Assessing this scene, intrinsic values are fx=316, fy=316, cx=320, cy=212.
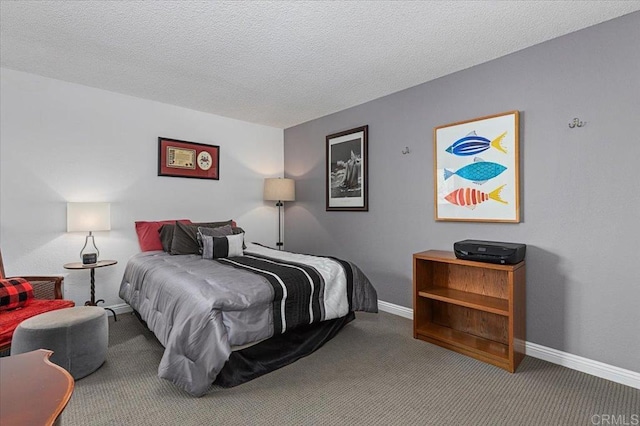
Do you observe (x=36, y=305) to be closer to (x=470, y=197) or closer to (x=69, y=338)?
(x=69, y=338)

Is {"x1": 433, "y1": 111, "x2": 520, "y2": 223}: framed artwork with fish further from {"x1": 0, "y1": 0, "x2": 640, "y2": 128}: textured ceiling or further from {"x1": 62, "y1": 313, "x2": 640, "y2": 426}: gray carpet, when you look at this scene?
{"x1": 62, "y1": 313, "x2": 640, "y2": 426}: gray carpet

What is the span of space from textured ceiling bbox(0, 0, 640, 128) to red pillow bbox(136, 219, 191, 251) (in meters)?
1.50

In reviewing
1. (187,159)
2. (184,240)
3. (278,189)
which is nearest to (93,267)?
(184,240)

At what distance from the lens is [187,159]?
4094mm

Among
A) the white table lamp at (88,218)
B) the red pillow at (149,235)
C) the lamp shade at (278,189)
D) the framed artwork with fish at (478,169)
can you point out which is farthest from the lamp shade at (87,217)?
the framed artwork with fish at (478,169)

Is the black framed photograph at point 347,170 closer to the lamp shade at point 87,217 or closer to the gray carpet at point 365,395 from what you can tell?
the gray carpet at point 365,395

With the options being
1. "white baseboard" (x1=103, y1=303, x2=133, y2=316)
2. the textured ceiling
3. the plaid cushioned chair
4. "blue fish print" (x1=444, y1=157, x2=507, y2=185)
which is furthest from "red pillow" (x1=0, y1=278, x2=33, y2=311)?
"blue fish print" (x1=444, y1=157, x2=507, y2=185)

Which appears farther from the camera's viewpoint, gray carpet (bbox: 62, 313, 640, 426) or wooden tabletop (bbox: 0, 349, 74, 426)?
gray carpet (bbox: 62, 313, 640, 426)

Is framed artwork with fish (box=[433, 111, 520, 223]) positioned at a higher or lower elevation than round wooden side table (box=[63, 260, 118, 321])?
higher

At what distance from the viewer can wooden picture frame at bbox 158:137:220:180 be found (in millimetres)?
3906

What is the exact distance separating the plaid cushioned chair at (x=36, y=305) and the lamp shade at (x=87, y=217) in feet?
1.72

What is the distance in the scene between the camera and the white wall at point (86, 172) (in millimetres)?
2996

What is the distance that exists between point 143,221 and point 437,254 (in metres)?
3.29

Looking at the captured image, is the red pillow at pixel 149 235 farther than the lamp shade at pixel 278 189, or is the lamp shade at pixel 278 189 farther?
the lamp shade at pixel 278 189
